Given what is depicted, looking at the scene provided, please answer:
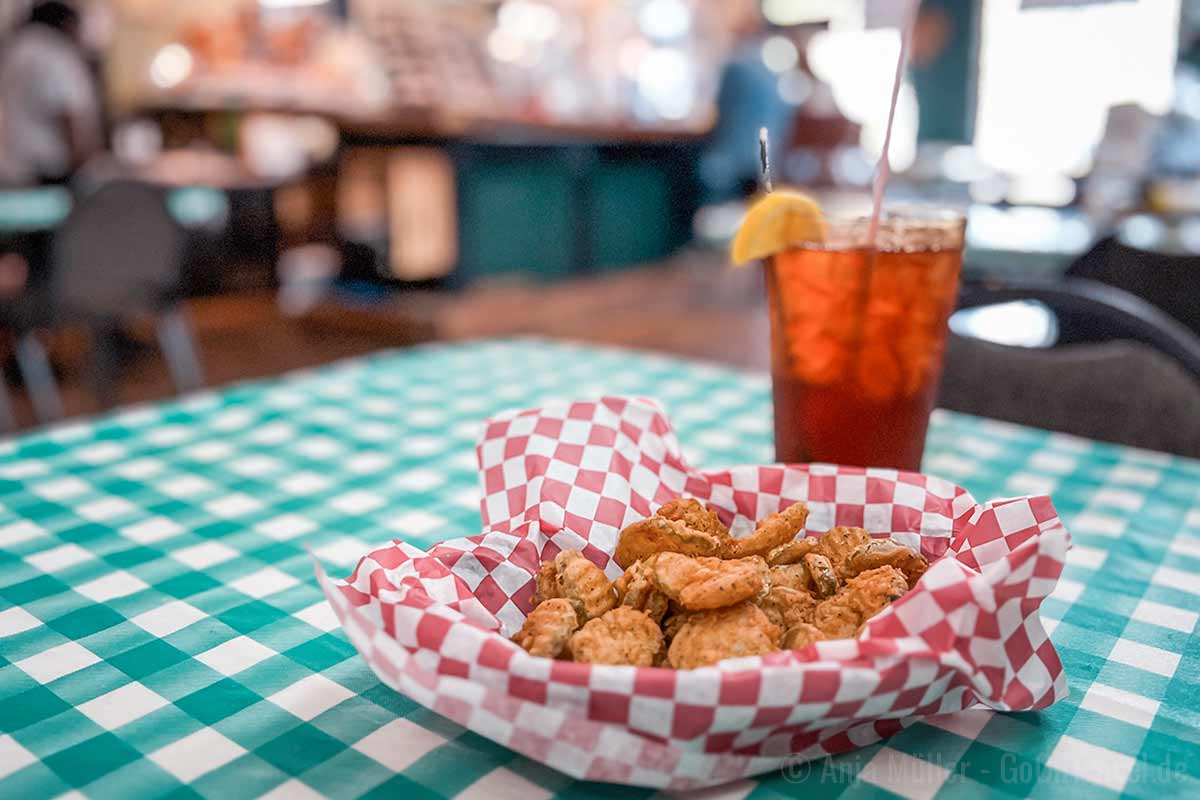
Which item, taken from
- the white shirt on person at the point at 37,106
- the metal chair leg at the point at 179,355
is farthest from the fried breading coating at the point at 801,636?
the white shirt on person at the point at 37,106

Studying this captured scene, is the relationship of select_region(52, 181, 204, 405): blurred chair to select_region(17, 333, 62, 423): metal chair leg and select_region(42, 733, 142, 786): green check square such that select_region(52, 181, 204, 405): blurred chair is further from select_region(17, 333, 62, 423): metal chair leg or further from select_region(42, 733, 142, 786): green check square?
select_region(42, 733, 142, 786): green check square

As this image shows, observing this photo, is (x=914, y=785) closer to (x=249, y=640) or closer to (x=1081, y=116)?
(x=249, y=640)

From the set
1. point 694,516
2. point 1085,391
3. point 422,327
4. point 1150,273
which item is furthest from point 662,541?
point 422,327

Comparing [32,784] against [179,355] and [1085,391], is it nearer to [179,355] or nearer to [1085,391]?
[1085,391]

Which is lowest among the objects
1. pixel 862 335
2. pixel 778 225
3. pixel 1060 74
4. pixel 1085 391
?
pixel 1085 391

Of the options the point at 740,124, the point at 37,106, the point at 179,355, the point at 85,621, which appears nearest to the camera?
the point at 85,621

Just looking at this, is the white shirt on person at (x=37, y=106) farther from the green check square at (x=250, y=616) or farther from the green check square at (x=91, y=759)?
the green check square at (x=91, y=759)
